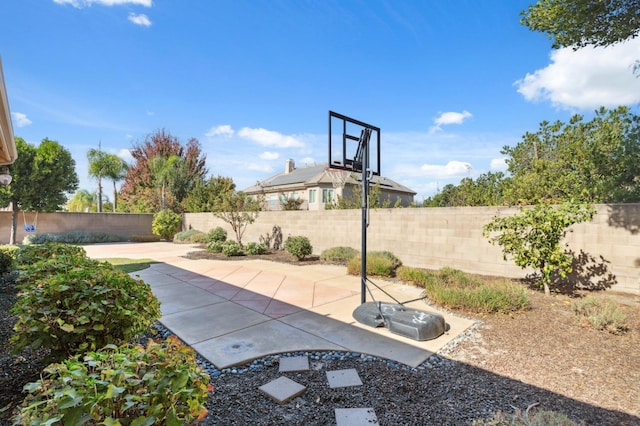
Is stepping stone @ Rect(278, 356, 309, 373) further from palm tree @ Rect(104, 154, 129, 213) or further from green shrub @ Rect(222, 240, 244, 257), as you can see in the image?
palm tree @ Rect(104, 154, 129, 213)

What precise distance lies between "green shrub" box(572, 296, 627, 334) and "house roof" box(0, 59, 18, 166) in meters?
7.42

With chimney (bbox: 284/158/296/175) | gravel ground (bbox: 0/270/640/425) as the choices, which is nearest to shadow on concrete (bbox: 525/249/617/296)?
gravel ground (bbox: 0/270/640/425)

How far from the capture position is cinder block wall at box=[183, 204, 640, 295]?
5.26 metres

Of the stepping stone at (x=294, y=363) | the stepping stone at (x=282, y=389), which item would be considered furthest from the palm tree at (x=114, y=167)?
the stepping stone at (x=282, y=389)

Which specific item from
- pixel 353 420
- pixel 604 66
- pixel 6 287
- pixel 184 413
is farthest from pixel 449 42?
pixel 6 287

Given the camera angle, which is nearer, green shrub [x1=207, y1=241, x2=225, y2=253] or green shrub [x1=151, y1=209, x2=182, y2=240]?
green shrub [x1=207, y1=241, x2=225, y2=253]

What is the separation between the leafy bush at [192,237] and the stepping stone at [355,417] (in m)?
14.0

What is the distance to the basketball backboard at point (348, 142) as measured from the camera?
14.9 feet

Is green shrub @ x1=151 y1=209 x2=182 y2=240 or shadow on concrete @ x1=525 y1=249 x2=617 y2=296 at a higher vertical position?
green shrub @ x1=151 y1=209 x2=182 y2=240

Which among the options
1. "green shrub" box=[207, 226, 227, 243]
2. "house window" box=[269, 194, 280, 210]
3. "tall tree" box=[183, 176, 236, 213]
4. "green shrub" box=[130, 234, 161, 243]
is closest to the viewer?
"green shrub" box=[207, 226, 227, 243]

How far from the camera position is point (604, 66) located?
20.3 ft

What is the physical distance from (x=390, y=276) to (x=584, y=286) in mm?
3685

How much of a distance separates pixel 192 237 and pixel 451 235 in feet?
43.3

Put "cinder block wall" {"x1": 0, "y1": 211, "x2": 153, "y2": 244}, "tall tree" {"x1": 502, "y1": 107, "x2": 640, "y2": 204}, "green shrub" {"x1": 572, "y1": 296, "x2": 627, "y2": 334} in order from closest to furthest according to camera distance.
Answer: "green shrub" {"x1": 572, "y1": 296, "x2": 627, "y2": 334} < "tall tree" {"x1": 502, "y1": 107, "x2": 640, "y2": 204} < "cinder block wall" {"x1": 0, "y1": 211, "x2": 153, "y2": 244}
